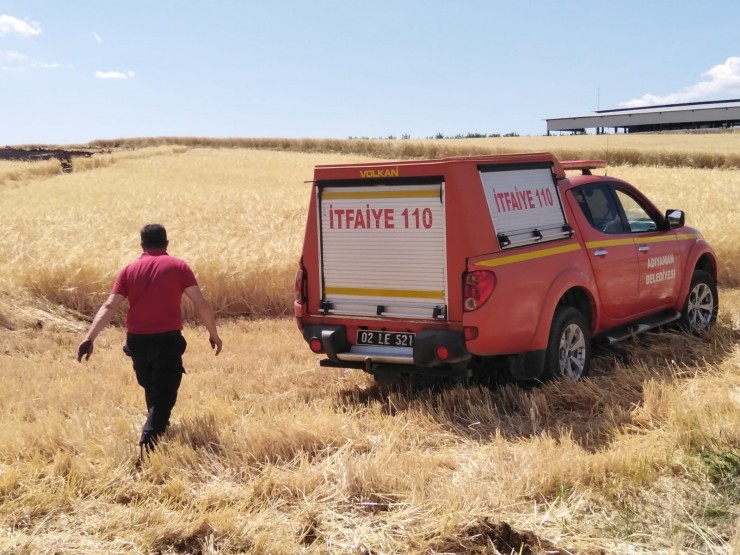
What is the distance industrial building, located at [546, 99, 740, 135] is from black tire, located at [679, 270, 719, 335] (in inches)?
2336

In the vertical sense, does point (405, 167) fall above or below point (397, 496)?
above

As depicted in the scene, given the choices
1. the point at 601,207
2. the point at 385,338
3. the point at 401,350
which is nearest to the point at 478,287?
the point at 401,350

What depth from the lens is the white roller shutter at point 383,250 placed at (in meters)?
5.81

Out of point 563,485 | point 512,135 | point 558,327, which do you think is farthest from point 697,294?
point 512,135

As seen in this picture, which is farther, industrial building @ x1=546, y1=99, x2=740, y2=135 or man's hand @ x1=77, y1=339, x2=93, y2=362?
industrial building @ x1=546, y1=99, x2=740, y2=135

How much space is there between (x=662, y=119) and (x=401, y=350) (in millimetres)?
65079

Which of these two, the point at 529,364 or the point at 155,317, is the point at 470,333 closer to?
the point at 529,364

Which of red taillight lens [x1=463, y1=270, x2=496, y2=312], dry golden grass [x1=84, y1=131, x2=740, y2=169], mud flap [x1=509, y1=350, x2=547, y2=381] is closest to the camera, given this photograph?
red taillight lens [x1=463, y1=270, x2=496, y2=312]

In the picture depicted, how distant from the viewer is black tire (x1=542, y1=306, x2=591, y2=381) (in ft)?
19.9

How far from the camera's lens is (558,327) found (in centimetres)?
610

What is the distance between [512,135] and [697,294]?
204ft

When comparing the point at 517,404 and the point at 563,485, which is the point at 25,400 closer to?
the point at 517,404

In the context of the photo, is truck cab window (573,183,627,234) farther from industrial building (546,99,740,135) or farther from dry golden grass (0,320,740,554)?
industrial building (546,99,740,135)

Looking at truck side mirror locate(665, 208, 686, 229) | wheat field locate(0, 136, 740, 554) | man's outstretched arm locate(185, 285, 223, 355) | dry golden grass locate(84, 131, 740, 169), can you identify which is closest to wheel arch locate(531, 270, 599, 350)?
wheat field locate(0, 136, 740, 554)
